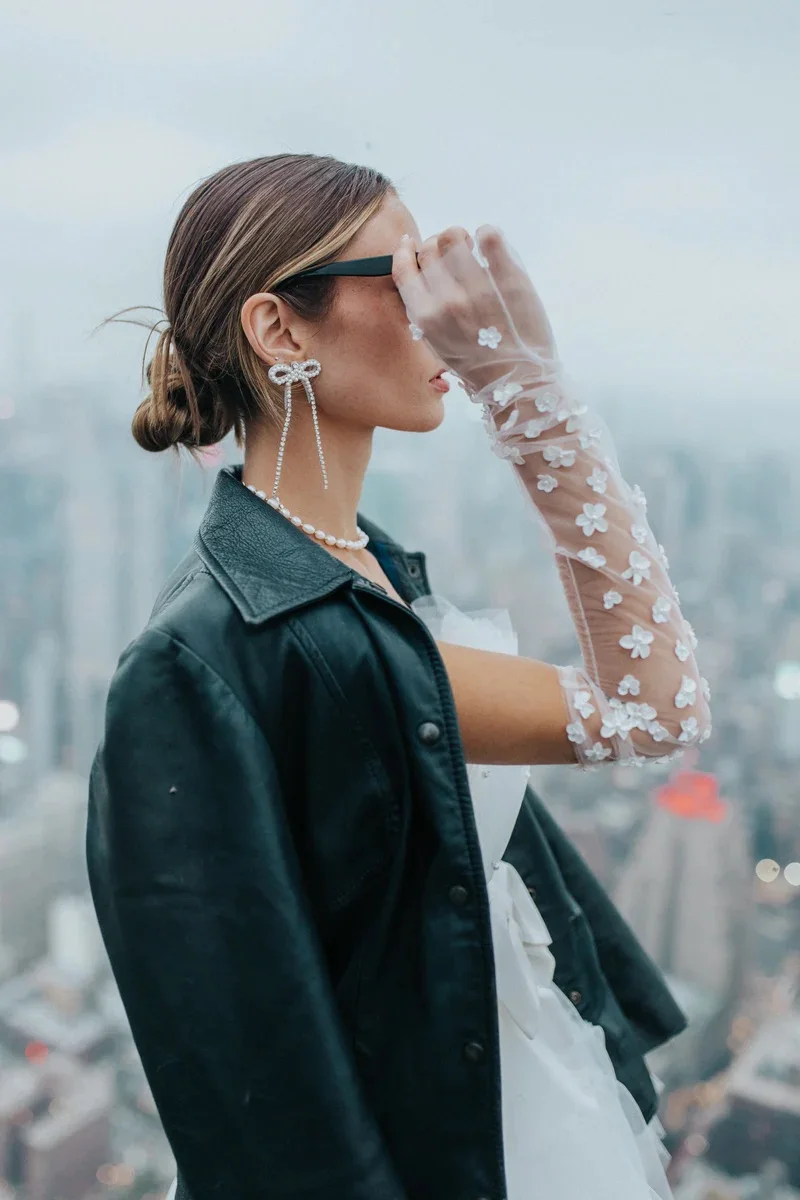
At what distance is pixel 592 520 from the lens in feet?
2.91

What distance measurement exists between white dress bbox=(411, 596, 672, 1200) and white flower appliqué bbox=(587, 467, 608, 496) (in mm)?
280

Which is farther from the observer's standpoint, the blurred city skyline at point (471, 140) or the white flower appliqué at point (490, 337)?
the blurred city skyline at point (471, 140)

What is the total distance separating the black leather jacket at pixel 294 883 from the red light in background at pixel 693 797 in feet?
3.72

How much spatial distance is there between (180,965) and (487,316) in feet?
2.00

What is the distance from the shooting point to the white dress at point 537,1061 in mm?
987

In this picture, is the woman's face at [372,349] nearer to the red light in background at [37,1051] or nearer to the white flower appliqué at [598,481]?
the white flower appliqué at [598,481]

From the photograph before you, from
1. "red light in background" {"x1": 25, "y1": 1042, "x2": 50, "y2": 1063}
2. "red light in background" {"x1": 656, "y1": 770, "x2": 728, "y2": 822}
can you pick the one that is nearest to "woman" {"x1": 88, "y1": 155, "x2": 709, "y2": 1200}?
"red light in background" {"x1": 656, "y1": 770, "x2": 728, "y2": 822}

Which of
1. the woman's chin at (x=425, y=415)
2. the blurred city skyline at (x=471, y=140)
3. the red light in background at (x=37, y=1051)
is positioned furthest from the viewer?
the red light in background at (x=37, y=1051)

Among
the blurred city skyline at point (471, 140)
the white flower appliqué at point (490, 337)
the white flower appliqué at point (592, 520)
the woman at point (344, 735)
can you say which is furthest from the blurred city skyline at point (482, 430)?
the white flower appliqué at point (592, 520)

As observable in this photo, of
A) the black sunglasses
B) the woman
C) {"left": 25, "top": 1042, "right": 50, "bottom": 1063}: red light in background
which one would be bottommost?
{"left": 25, "top": 1042, "right": 50, "bottom": 1063}: red light in background

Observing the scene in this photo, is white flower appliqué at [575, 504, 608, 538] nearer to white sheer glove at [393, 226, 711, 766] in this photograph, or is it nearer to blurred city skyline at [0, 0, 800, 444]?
white sheer glove at [393, 226, 711, 766]

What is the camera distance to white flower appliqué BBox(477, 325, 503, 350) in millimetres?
877

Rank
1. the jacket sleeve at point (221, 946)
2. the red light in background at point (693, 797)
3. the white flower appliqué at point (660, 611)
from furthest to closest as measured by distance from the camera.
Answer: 1. the red light in background at point (693, 797)
2. the white flower appliqué at point (660, 611)
3. the jacket sleeve at point (221, 946)

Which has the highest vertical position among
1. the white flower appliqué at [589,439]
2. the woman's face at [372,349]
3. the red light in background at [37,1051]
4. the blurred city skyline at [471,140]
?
the blurred city skyline at [471,140]
